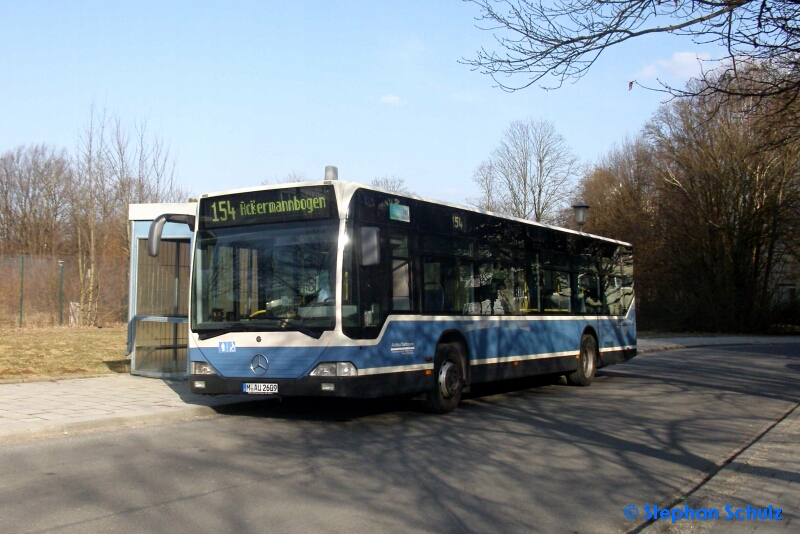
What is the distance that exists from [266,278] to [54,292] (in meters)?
23.8

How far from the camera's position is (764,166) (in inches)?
1444

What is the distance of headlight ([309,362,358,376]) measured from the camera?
9078 millimetres

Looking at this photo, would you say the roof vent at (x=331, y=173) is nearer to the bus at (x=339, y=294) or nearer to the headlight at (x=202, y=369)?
the bus at (x=339, y=294)

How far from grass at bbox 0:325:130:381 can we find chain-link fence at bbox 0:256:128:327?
3.94 feet

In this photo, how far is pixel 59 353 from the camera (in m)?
18.7

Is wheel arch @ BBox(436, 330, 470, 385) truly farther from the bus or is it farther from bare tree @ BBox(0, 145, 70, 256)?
bare tree @ BBox(0, 145, 70, 256)

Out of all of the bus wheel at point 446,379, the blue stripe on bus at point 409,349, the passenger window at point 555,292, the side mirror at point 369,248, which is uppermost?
the side mirror at point 369,248

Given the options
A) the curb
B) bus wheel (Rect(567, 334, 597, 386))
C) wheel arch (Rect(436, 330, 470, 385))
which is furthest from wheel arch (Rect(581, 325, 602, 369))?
the curb

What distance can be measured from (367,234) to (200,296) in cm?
250

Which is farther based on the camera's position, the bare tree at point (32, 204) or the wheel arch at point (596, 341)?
the bare tree at point (32, 204)

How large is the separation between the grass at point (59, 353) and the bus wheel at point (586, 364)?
905 centimetres

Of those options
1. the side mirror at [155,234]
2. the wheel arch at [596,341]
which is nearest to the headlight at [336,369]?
the side mirror at [155,234]

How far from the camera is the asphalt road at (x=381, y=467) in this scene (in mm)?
5609

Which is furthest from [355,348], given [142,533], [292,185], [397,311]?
[142,533]
